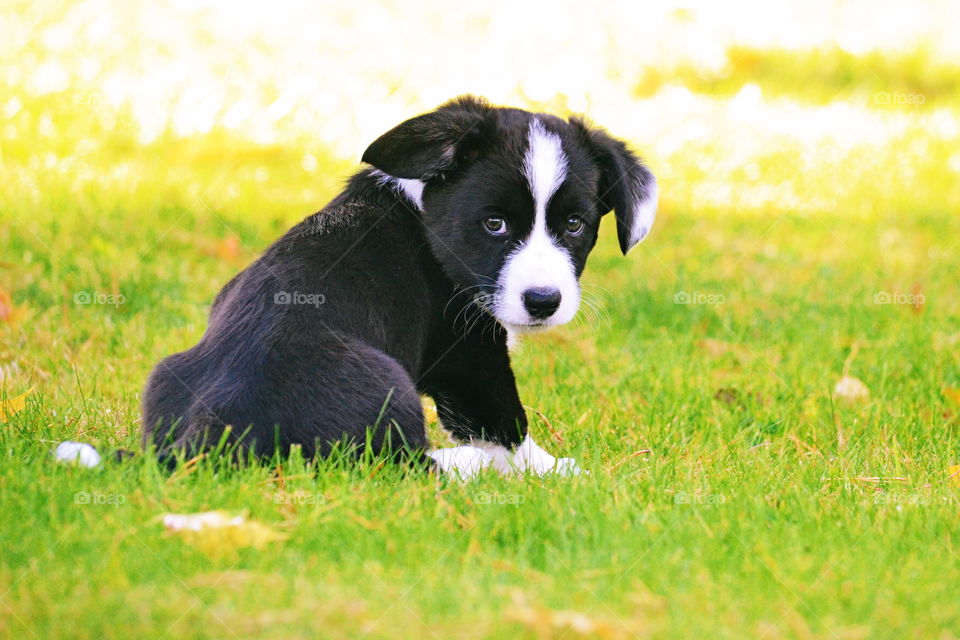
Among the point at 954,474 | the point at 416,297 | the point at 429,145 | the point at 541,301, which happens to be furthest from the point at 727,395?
the point at 429,145

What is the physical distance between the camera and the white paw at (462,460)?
130 inches

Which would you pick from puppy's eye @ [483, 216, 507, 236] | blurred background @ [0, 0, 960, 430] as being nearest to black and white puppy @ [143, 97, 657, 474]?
puppy's eye @ [483, 216, 507, 236]

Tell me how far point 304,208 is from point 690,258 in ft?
7.34

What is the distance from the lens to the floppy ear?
3.84m

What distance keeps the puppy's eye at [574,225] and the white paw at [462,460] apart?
772 millimetres

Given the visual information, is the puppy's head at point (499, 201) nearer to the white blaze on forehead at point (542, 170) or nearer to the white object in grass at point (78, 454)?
the white blaze on forehead at point (542, 170)

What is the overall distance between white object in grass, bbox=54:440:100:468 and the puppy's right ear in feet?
3.83

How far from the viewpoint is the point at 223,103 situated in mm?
8031

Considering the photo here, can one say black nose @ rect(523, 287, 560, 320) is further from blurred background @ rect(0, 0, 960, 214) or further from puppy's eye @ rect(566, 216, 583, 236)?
blurred background @ rect(0, 0, 960, 214)

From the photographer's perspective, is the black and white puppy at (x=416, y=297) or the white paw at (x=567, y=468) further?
the white paw at (x=567, y=468)

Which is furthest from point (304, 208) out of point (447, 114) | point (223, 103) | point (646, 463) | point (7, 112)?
point (646, 463)

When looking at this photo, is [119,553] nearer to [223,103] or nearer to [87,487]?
[87,487]

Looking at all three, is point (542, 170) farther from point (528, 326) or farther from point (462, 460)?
point (462, 460)

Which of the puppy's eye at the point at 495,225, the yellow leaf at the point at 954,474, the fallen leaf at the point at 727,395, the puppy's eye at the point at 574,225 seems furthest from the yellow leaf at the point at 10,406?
the yellow leaf at the point at 954,474
